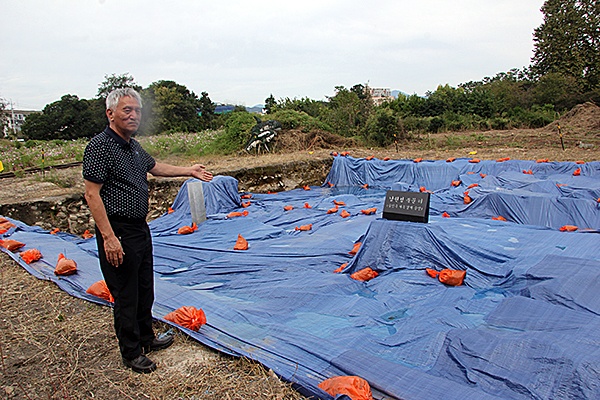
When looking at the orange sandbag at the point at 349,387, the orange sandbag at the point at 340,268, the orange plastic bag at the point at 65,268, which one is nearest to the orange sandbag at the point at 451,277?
the orange sandbag at the point at 340,268

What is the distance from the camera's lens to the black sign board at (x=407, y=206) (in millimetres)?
4090

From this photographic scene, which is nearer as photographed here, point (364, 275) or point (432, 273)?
point (432, 273)

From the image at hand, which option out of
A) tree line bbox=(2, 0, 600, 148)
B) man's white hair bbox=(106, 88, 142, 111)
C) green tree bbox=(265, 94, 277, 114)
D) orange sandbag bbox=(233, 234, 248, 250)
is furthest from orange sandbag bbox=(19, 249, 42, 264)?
green tree bbox=(265, 94, 277, 114)

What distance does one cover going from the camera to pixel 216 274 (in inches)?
160

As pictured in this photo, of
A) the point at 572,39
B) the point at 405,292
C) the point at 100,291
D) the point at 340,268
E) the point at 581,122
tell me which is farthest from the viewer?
the point at 572,39

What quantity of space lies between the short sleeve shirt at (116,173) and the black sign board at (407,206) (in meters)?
2.78

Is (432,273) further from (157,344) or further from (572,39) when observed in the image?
(572,39)

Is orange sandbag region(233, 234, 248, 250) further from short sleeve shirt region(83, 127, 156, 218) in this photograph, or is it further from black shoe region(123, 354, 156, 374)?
short sleeve shirt region(83, 127, 156, 218)

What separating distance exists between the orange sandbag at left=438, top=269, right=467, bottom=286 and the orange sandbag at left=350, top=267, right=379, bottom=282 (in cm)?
60

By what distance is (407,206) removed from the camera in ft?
13.7

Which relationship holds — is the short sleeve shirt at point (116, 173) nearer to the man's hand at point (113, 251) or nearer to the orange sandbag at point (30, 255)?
the man's hand at point (113, 251)

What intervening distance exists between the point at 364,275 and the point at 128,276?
234 cm

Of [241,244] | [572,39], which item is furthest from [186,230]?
[572,39]

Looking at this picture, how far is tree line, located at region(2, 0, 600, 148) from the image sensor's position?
50.0 feet
